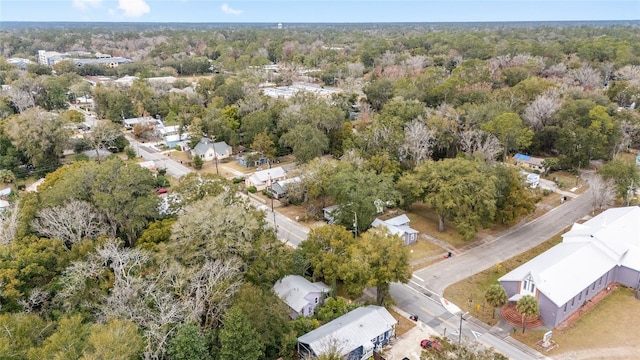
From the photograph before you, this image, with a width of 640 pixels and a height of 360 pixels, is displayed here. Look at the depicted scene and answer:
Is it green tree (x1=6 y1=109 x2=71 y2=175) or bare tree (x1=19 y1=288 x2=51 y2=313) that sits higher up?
green tree (x1=6 y1=109 x2=71 y2=175)

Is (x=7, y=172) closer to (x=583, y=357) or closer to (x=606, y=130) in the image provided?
(x=583, y=357)

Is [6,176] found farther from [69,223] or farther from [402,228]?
[402,228]

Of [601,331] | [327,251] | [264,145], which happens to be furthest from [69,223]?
[601,331]

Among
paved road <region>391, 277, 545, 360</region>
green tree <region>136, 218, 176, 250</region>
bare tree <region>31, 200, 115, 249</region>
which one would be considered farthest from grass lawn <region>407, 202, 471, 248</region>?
bare tree <region>31, 200, 115, 249</region>

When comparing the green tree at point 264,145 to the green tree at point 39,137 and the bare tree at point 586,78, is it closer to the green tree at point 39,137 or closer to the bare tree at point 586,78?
the green tree at point 39,137

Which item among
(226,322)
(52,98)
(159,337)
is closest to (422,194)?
(226,322)

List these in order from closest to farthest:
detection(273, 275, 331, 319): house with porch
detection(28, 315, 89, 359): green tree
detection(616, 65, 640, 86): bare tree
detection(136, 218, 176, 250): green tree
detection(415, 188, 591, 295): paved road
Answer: detection(28, 315, 89, 359): green tree
detection(273, 275, 331, 319): house with porch
detection(136, 218, 176, 250): green tree
detection(415, 188, 591, 295): paved road
detection(616, 65, 640, 86): bare tree

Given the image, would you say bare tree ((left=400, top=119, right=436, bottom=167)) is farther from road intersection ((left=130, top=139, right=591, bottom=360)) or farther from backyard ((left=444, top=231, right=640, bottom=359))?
backyard ((left=444, top=231, right=640, bottom=359))
